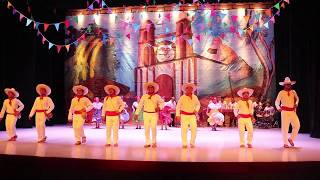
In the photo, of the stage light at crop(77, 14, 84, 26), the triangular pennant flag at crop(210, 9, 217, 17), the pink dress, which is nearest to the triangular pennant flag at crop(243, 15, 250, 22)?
the triangular pennant flag at crop(210, 9, 217, 17)

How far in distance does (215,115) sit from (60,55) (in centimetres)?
682

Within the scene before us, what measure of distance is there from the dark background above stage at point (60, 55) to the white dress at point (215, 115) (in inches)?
94.0

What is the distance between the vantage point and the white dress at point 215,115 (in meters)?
12.3

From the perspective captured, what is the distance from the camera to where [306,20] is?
1138 centimetres

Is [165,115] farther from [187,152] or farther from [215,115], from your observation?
[187,152]

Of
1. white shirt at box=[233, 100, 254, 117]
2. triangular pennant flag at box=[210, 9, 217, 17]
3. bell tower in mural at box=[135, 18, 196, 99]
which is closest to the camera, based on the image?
white shirt at box=[233, 100, 254, 117]

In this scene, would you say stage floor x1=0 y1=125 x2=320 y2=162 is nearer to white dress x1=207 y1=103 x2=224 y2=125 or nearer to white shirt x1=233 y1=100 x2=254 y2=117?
white shirt x1=233 y1=100 x2=254 y2=117

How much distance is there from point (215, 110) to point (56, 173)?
7.12 m

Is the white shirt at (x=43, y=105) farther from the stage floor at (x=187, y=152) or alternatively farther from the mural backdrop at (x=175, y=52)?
the mural backdrop at (x=175, y=52)

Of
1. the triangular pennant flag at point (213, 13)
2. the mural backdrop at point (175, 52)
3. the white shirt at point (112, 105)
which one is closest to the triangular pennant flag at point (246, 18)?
the mural backdrop at point (175, 52)

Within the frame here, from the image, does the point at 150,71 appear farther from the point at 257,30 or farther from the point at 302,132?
the point at 302,132

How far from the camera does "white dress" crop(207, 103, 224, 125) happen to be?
12.3 meters

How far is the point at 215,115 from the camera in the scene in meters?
12.3

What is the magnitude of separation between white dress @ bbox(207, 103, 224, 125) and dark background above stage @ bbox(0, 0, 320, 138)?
7.84 ft
